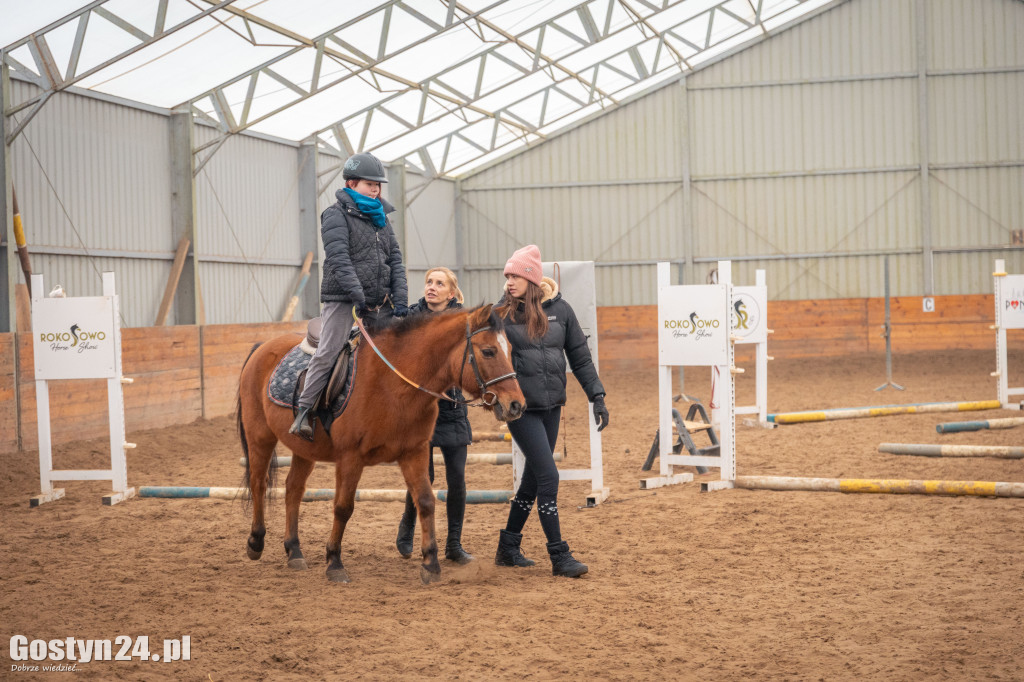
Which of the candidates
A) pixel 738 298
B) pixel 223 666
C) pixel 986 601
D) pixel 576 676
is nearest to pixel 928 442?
pixel 738 298

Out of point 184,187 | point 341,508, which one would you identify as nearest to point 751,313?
point 341,508

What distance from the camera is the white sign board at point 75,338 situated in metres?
7.66

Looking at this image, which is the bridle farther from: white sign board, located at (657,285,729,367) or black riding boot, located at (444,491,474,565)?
white sign board, located at (657,285,729,367)

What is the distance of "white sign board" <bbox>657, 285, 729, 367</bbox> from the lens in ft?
24.3

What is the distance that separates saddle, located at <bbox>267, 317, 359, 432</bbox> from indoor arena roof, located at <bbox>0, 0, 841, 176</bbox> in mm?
6454

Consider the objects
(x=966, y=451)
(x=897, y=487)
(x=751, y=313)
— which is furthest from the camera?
(x=751, y=313)

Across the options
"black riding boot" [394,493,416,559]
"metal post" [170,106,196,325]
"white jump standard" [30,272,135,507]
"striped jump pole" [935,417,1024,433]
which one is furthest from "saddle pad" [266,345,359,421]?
"metal post" [170,106,196,325]

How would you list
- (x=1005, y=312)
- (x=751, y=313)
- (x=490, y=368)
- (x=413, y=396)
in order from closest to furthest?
(x=490, y=368), (x=413, y=396), (x=751, y=313), (x=1005, y=312)

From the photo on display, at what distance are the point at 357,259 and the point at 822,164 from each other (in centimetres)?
1731

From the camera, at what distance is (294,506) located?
5.39 meters

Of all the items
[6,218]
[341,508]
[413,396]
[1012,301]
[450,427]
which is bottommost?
[341,508]

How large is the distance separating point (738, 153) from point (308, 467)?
55.3ft

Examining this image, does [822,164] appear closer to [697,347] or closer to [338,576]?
[697,347]

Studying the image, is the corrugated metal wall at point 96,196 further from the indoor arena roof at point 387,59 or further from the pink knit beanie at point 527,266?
the pink knit beanie at point 527,266
